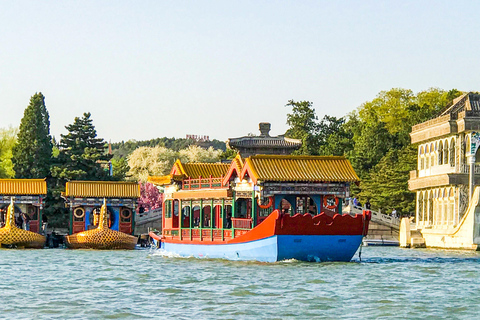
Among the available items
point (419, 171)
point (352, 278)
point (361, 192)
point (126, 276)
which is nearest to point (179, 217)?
point (126, 276)

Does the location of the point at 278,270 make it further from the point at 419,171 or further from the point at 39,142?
the point at 39,142

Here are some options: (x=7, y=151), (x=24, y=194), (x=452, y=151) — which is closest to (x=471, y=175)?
(x=452, y=151)

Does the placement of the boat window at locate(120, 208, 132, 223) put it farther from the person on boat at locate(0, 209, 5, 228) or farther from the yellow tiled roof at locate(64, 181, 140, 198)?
the person on boat at locate(0, 209, 5, 228)

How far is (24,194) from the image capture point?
5978 cm

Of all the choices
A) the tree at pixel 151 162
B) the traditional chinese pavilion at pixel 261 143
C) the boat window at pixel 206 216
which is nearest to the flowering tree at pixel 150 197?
the tree at pixel 151 162

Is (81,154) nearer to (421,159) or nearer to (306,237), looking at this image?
(421,159)

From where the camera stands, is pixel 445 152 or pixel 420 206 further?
pixel 420 206

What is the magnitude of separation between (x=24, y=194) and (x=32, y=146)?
11.3 metres

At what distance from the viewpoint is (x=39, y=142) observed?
70.6 metres

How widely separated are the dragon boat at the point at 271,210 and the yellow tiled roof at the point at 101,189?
43.2 feet

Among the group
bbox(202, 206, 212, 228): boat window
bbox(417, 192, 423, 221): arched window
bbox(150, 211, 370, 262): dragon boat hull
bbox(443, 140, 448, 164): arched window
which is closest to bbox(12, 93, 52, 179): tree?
bbox(417, 192, 423, 221): arched window

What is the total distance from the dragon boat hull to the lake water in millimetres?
500

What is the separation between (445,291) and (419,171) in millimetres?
37605

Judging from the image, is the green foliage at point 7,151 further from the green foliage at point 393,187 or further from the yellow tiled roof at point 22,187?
the green foliage at point 393,187
